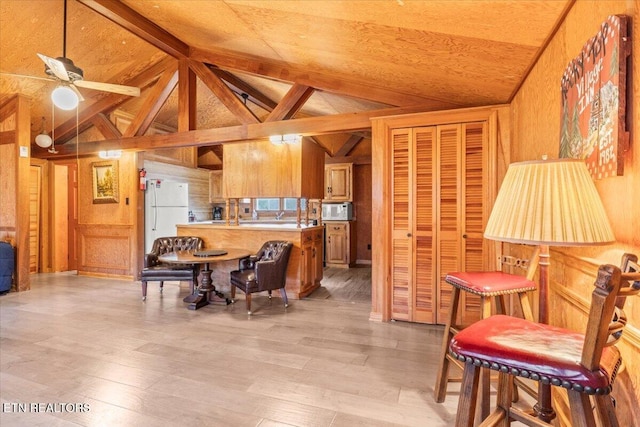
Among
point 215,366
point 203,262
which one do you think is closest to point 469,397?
point 215,366

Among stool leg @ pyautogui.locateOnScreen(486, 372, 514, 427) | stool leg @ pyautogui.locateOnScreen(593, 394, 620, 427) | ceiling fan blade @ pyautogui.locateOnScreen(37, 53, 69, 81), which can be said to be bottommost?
stool leg @ pyautogui.locateOnScreen(486, 372, 514, 427)

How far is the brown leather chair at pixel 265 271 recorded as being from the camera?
145 inches

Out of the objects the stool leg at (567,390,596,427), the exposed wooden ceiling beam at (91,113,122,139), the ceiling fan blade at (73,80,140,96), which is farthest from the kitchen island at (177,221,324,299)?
the stool leg at (567,390,596,427)

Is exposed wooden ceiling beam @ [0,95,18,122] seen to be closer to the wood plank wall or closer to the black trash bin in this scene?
the black trash bin

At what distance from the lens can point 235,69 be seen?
14.0 ft

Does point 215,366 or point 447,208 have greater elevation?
point 447,208

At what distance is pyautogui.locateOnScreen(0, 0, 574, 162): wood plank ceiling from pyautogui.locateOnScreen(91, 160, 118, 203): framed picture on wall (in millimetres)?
393

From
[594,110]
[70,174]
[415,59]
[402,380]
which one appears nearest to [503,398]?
[402,380]

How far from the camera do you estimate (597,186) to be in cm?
139

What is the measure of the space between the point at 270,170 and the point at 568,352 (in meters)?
4.19

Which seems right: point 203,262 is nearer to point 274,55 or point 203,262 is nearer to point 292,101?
point 292,101

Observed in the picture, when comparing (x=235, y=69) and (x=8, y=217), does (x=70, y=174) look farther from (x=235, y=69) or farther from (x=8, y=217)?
(x=235, y=69)

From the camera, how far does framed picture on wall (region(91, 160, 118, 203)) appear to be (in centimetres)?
557

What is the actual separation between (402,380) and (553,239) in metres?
1.58
